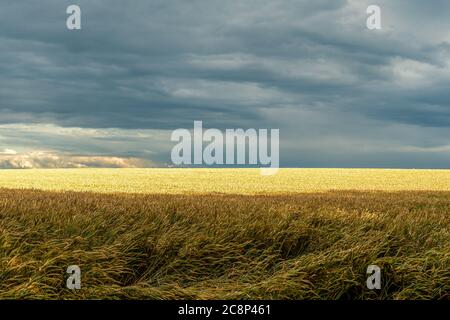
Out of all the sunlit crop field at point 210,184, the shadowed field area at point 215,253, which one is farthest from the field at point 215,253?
the sunlit crop field at point 210,184

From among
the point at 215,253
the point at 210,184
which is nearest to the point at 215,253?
the point at 215,253

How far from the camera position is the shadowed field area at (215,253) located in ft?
27.7

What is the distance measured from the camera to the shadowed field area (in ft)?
27.7

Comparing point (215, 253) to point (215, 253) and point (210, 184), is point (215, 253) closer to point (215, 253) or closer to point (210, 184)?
point (215, 253)

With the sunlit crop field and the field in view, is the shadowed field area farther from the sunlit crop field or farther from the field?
the sunlit crop field

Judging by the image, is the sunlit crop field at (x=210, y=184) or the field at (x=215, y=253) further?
the sunlit crop field at (x=210, y=184)

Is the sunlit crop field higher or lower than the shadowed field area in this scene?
higher

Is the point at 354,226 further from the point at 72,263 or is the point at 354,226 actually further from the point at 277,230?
the point at 72,263

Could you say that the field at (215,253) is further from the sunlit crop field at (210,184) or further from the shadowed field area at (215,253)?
the sunlit crop field at (210,184)

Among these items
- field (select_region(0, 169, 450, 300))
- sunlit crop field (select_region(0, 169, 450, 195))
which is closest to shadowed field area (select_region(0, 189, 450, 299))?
field (select_region(0, 169, 450, 300))

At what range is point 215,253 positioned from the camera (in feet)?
33.3

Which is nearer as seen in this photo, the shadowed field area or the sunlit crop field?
the shadowed field area

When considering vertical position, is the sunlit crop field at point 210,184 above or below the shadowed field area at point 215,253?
above
